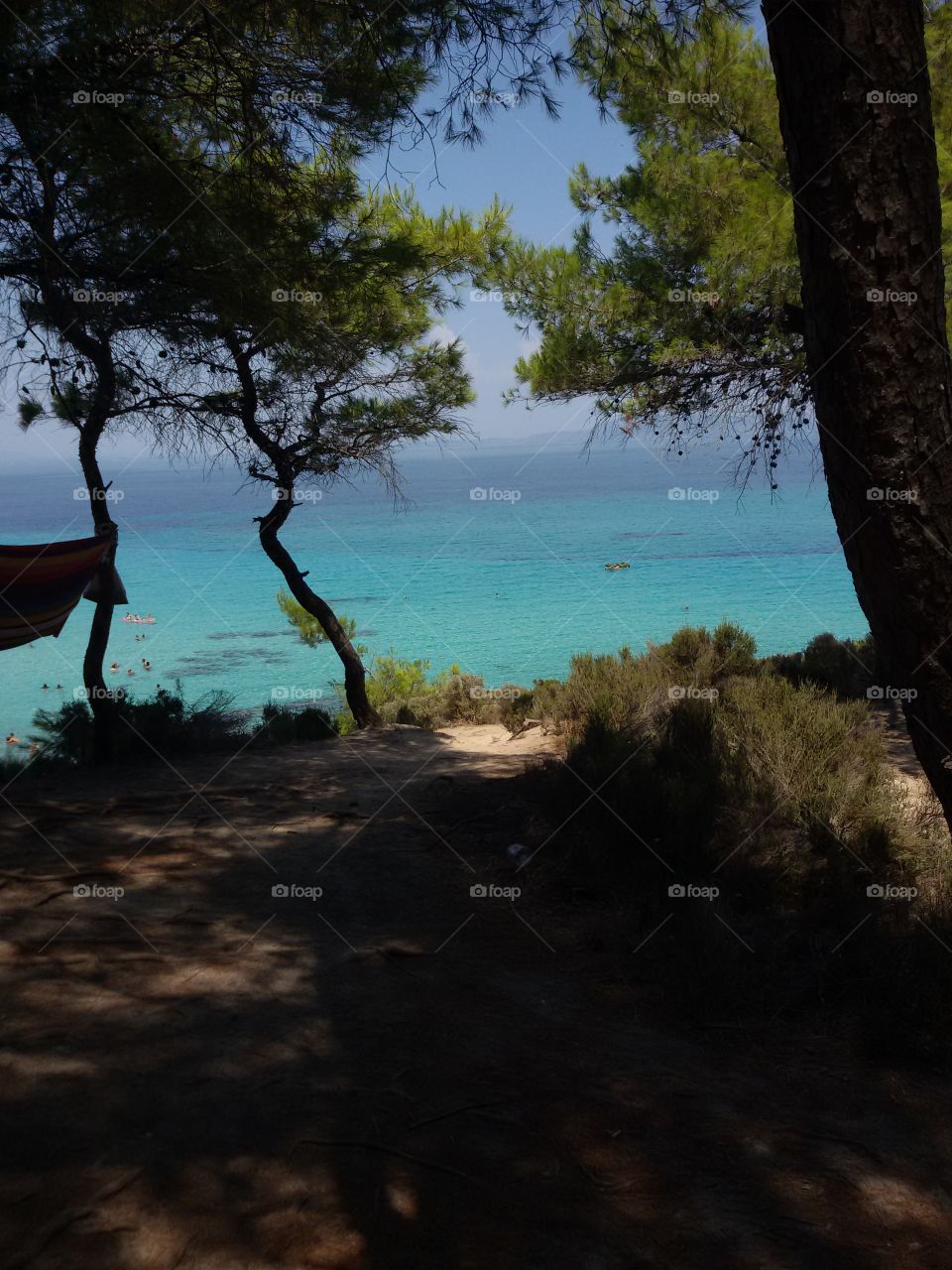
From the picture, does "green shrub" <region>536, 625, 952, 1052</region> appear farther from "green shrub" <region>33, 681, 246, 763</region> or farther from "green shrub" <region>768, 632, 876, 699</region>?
"green shrub" <region>33, 681, 246, 763</region>

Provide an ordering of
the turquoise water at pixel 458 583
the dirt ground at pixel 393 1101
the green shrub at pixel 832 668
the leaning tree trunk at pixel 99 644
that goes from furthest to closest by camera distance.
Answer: the turquoise water at pixel 458 583, the green shrub at pixel 832 668, the leaning tree trunk at pixel 99 644, the dirt ground at pixel 393 1101

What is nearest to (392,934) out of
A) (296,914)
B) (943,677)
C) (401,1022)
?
(296,914)

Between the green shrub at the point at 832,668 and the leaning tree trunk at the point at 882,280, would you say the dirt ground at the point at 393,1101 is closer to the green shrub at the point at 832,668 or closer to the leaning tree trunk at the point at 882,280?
the leaning tree trunk at the point at 882,280

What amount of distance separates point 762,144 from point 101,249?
4.96 m

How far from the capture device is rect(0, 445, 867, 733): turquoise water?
78.3ft

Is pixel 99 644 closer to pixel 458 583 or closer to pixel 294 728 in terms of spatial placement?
pixel 294 728

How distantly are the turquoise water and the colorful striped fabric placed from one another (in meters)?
2.42

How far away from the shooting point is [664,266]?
7855mm

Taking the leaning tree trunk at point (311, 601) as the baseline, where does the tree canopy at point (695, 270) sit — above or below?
above

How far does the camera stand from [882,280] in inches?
110

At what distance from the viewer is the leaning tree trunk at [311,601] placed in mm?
9367

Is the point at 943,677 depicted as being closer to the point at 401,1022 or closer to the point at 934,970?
the point at 934,970

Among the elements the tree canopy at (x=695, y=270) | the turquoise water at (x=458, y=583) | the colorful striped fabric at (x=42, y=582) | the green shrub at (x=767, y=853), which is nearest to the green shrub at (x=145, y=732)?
the colorful striped fabric at (x=42, y=582)

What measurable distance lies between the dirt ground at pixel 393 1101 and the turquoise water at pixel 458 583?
402 centimetres
